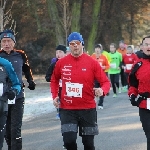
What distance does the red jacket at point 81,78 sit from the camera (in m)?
7.00

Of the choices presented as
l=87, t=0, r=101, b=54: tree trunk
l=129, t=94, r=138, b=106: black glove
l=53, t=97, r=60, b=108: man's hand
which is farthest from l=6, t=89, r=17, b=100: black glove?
l=87, t=0, r=101, b=54: tree trunk

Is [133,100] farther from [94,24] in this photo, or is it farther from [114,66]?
[94,24]

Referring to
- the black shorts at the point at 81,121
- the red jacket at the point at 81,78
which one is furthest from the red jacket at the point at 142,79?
the black shorts at the point at 81,121

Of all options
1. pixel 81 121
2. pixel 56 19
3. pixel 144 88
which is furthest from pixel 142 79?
pixel 56 19

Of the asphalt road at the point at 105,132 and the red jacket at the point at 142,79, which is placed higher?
the red jacket at the point at 142,79

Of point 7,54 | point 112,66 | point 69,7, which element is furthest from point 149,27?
point 7,54

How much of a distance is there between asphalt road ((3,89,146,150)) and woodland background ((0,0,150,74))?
13.8 m

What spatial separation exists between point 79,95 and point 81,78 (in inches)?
8.7

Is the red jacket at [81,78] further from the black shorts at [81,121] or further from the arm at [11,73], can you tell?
the arm at [11,73]

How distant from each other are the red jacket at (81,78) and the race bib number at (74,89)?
27 mm

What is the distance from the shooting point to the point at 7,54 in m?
7.87

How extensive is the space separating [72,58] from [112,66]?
12.5m

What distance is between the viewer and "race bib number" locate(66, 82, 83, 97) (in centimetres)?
691

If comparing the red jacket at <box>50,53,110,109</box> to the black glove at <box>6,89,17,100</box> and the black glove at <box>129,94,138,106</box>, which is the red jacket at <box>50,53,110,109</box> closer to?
the black glove at <box>129,94,138,106</box>
